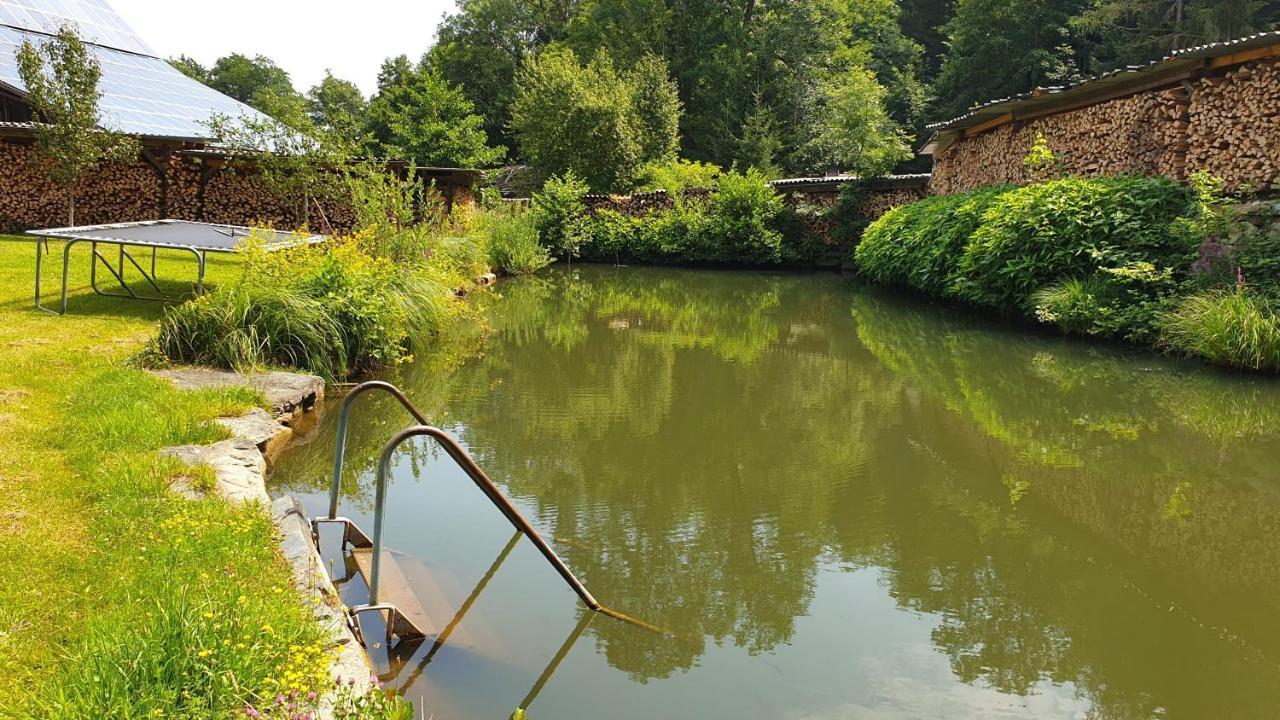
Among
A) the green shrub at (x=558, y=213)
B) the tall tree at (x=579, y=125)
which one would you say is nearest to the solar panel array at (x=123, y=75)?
the green shrub at (x=558, y=213)

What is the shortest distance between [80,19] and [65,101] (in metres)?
12.7

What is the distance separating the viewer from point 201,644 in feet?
9.16

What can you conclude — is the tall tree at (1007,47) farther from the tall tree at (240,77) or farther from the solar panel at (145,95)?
the tall tree at (240,77)

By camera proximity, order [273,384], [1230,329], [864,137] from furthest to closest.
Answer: [864,137]
[1230,329]
[273,384]

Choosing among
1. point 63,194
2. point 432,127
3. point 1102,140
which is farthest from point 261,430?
point 432,127

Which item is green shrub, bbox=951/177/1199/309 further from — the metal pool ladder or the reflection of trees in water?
the metal pool ladder

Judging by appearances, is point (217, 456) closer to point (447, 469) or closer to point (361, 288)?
point (447, 469)

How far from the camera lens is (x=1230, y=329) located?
9133mm

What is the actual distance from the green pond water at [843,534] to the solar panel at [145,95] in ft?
44.6

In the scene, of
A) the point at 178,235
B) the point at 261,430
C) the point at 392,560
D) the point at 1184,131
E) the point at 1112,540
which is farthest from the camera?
the point at 1184,131

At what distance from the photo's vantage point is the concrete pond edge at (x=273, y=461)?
327cm

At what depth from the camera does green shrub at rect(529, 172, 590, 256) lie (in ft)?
74.5

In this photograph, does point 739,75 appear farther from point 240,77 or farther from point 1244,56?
point 240,77

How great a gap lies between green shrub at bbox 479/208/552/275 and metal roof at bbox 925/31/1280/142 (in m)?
9.29
